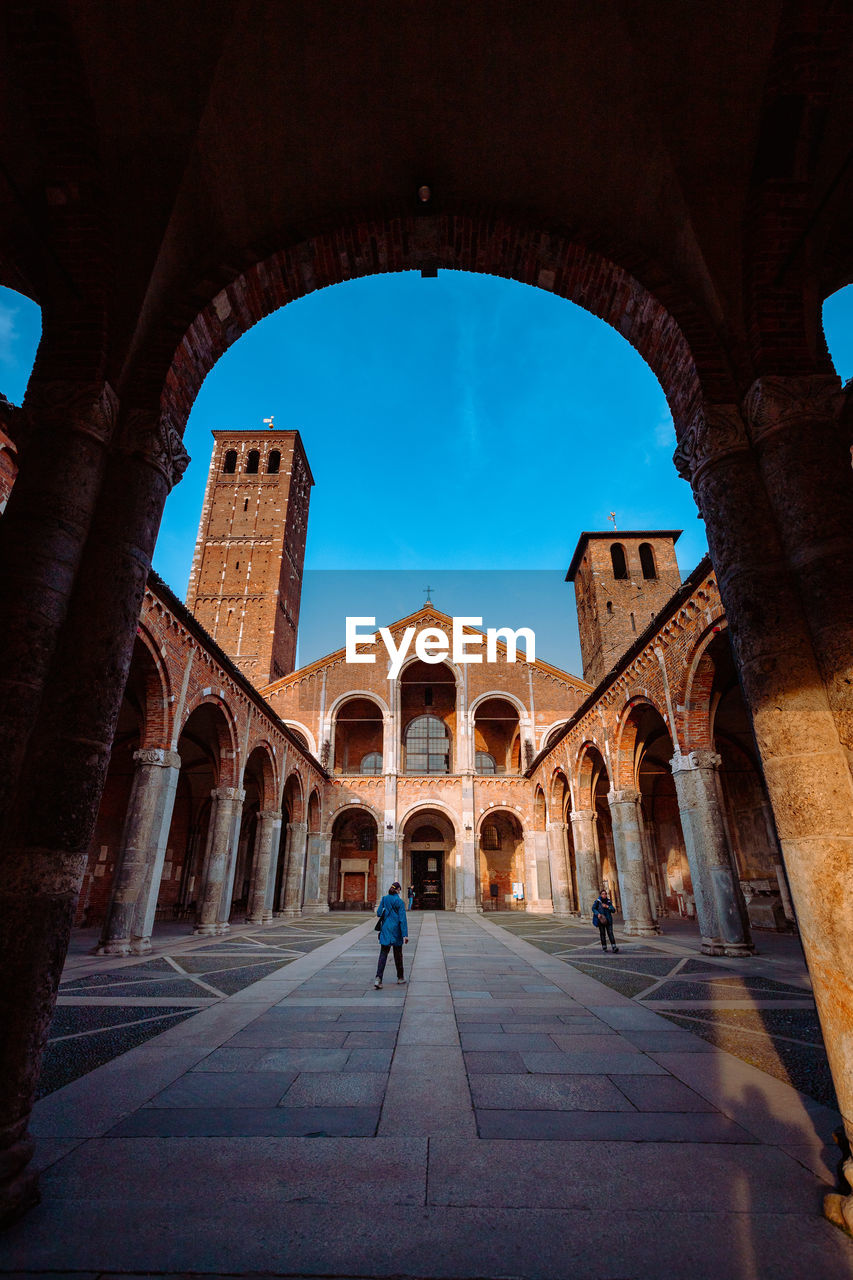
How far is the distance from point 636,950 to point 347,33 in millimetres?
12499

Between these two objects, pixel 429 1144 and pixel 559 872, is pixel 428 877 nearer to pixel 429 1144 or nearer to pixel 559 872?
pixel 559 872

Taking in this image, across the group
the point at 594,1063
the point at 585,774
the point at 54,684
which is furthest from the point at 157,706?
the point at 585,774

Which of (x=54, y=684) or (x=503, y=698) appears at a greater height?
(x=503, y=698)

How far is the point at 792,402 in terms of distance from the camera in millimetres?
3123

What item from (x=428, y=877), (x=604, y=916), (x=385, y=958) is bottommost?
(x=385, y=958)

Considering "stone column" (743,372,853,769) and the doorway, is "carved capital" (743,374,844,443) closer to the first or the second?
"stone column" (743,372,853,769)

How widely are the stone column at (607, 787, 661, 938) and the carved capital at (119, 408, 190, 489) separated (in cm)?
1274

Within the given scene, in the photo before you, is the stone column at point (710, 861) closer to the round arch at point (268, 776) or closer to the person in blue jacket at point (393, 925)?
the person in blue jacket at point (393, 925)

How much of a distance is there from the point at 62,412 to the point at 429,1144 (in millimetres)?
4120

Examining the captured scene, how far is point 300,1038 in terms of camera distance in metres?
4.54

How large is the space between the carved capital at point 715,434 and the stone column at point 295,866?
20.4m

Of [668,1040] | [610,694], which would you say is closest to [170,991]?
[668,1040]

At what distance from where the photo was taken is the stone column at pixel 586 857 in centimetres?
1720

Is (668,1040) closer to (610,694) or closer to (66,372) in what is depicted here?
(66,372)
